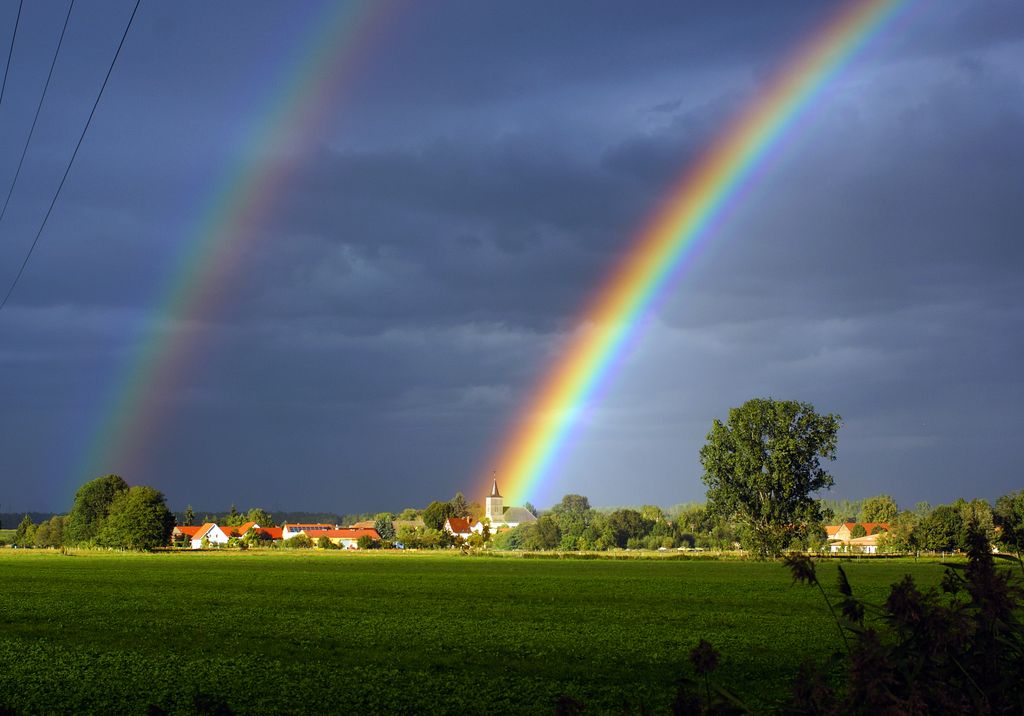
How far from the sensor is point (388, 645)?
94.0 ft

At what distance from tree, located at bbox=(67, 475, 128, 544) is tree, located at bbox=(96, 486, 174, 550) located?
17.8m

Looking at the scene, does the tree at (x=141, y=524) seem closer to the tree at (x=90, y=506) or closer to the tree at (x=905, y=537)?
the tree at (x=90, y=506)

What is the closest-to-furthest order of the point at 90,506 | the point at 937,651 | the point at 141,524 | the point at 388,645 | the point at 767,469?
the point at 937,651 → the point at 388,645 → the point at 767,469 → the point at 141,524 → the point at 90,506

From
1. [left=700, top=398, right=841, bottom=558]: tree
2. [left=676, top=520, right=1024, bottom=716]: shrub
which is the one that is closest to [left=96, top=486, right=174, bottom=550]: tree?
[left=700, top=398, right=841, bottom=558]: tree

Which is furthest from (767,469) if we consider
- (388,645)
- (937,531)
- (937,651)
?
(937,651)

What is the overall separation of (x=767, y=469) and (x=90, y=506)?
128102mm

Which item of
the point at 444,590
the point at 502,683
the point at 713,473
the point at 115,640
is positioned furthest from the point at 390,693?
the point at 713,473

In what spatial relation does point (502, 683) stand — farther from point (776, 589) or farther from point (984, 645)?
point (776, 589)

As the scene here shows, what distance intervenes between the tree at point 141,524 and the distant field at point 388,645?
356 ft

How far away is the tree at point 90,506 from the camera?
17888 cm

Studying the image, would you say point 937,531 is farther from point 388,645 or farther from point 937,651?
point 937,651

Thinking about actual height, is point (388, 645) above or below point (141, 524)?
below

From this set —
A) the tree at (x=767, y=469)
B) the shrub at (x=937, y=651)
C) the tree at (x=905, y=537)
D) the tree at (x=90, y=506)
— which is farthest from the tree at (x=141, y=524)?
the shrub at (x=937, y=651)

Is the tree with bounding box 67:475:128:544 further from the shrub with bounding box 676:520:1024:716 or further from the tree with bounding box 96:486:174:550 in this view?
the shrub with bounding box 676:520:1024:716
